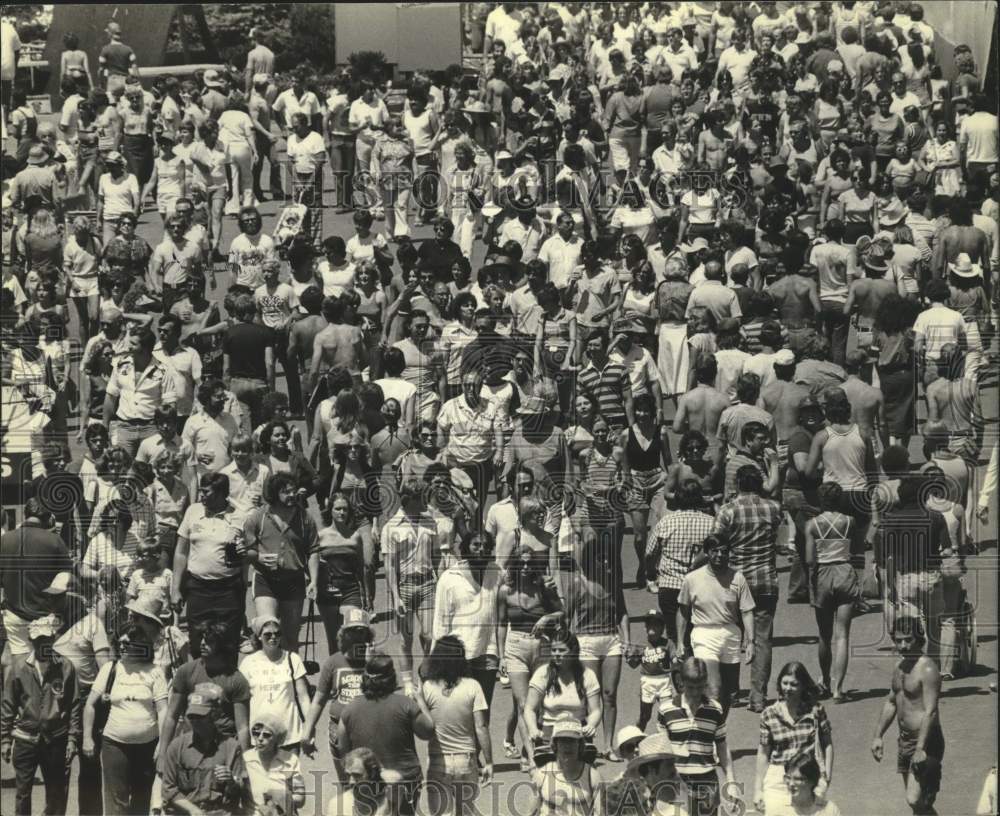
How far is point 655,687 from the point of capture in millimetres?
15406

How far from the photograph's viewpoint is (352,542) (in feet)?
53.0

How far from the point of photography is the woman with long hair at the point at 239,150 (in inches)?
1002

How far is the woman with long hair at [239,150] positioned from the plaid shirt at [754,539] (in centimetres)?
1072

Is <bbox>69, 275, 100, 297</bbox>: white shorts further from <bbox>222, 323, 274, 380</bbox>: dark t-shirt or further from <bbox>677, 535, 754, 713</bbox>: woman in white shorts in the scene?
<bbox>677, 535, 754, 713</bbox>: woman in white shorts

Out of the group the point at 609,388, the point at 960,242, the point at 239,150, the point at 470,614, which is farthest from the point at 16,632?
the point at 239,150

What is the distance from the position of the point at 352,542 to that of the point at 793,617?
3.61 m

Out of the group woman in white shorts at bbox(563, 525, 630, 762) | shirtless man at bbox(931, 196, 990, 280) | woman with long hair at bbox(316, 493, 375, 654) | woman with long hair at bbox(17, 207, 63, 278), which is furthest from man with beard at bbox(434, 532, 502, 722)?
woman with long hair at bbox(17, 207, 63, 278)

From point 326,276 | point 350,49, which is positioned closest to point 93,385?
point 326,276

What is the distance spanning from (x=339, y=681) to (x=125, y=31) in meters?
23.0

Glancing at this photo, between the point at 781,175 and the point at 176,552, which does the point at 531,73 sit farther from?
the point at 176,552

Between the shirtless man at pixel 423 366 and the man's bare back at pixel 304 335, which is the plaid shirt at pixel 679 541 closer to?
the shirtless man at pixel 423 366

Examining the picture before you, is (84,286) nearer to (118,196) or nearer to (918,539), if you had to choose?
(118,196)

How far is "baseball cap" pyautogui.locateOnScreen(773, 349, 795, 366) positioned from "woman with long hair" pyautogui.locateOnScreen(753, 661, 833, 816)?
4489 millimetres

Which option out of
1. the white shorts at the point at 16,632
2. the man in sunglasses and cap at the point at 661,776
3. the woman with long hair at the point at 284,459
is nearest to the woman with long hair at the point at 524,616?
the man in sunglasses and cap at the point at 661,776
